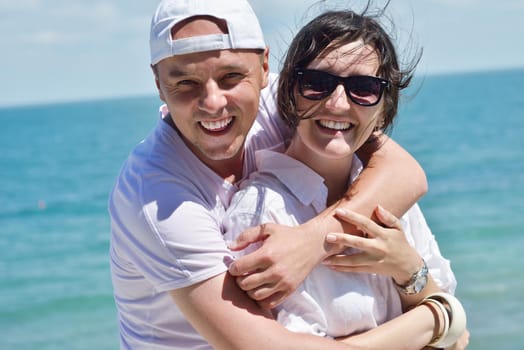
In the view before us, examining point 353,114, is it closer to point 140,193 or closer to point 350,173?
point 350,173

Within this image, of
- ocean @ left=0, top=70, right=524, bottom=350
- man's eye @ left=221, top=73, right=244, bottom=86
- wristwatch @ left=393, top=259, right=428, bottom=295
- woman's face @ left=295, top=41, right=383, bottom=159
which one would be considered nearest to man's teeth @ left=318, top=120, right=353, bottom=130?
woman's face @ left=295, top=41, right=383, bottom=159

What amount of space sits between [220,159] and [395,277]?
2.71 feet

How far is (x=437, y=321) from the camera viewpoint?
320 centimetres

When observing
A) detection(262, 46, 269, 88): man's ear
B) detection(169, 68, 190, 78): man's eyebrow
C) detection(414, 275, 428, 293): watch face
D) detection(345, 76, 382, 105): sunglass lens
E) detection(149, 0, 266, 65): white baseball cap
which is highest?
detection(149, 0, 266, 65): white baseball cap

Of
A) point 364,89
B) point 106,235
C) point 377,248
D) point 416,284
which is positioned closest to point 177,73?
point 364,89

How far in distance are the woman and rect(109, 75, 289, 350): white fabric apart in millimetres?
174

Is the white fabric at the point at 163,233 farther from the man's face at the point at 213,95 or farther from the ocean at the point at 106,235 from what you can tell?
the ocean at the point at 106,235

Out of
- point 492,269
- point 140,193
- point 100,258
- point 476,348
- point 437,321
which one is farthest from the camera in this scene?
point 100,258

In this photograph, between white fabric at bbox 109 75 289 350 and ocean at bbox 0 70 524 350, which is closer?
white fabric at bbox 109 75 289 350

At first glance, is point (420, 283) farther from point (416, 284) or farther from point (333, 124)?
point (333, 124)

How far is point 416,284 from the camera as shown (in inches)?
124

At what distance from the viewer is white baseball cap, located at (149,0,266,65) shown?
2.72 m

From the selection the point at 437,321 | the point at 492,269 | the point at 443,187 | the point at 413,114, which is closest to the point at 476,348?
the point at 492,269

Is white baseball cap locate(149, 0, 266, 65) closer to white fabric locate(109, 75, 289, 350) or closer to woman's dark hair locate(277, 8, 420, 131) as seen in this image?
woman's dark hair locate(277, 8, 420, 131)
